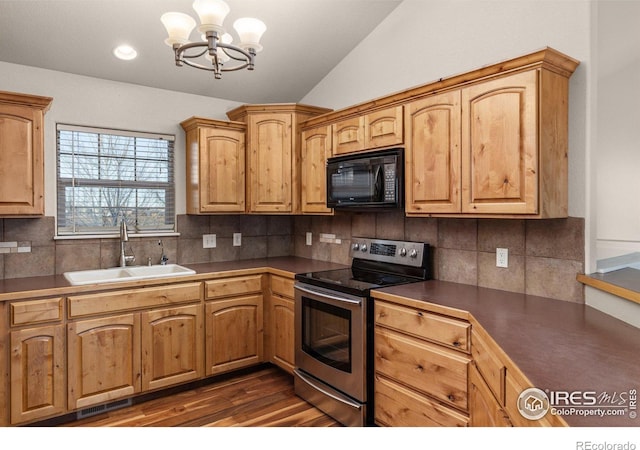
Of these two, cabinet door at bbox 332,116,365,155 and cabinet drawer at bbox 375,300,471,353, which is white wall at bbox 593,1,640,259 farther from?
cabinet door at bbox 332,116,365,155

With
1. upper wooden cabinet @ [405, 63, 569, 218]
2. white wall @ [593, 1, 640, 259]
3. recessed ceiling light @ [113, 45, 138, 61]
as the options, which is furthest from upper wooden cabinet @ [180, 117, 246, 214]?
white wall @ [593, 1, 640, 259]

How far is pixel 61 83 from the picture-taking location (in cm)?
302

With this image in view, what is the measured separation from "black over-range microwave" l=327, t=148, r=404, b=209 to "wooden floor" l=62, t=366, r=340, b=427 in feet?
4.68

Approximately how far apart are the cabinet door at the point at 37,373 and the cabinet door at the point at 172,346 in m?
0.49

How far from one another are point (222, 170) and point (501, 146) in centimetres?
222

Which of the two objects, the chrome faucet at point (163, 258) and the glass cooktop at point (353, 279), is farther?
the chrome faucet at point (163, 258)

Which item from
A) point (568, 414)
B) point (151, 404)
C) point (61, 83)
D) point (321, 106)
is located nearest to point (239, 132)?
point (321, 106)

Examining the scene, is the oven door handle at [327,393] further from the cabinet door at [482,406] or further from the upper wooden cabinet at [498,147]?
the upper wooden cabinet at [498,147]

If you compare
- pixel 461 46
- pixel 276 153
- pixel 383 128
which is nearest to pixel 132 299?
pixel 276 153

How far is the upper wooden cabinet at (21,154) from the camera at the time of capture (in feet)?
8.28

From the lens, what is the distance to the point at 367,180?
2.76 meters

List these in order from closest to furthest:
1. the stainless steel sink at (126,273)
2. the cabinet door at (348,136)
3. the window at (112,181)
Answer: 1. the cabinet door at (348,136)
2. the stainless steel sink at (126,273)
3. the window at (112,181)

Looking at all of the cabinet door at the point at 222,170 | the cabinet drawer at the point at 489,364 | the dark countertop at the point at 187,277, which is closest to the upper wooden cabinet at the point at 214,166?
the cabinet door at the point at 222,170

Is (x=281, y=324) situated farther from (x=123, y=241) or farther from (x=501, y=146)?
(x=501, y=146)
